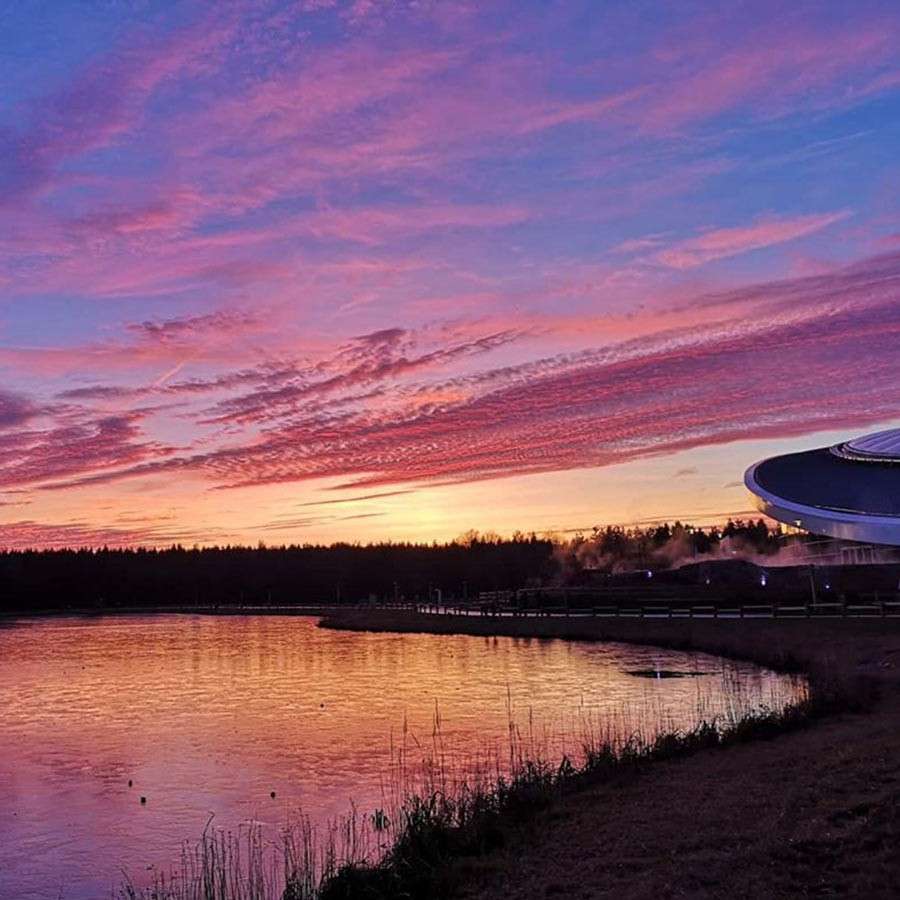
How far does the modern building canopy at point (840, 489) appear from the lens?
6438 cm

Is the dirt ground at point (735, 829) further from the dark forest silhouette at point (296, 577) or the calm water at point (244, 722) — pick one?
the dark forest silhouette at point (296, 577)

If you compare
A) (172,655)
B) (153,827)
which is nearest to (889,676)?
(153,827)

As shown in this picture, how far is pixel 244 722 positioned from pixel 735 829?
21.9 m

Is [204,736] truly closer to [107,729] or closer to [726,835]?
[107,729]

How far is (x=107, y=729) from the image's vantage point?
32.4m

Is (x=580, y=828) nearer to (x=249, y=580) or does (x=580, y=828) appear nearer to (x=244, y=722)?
(x=244, y=722)

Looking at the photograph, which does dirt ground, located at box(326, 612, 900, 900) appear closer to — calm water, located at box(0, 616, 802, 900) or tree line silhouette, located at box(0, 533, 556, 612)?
calm water, located at box(0, 616, 802, 900)

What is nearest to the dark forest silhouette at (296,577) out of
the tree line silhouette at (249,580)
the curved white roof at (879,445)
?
the tree line silhouette at (249,580)

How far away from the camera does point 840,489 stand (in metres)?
68.6

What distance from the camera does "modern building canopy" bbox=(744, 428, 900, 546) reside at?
64375 millimetres

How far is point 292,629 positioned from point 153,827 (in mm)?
73424

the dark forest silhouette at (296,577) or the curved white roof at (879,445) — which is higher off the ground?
the curved white roof at (879,445)

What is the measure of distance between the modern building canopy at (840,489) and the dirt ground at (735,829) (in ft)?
140

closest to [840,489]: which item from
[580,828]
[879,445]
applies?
[879,445]
